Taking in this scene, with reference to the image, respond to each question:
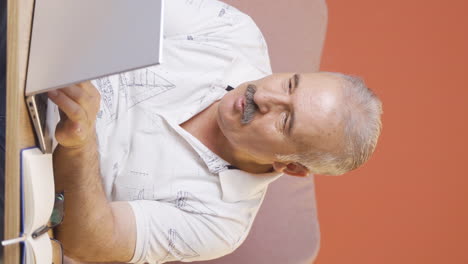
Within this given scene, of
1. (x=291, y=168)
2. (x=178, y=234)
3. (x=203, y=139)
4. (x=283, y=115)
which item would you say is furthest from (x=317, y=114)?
(x=178, y=234)

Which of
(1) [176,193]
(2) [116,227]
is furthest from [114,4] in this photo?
(1) [176,193]

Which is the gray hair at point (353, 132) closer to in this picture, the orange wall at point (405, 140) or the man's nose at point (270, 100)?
the man's nose at point (270, 100)

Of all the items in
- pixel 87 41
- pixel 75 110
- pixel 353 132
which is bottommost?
pixel 353 132

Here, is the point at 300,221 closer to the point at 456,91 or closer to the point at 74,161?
the point at 74,161

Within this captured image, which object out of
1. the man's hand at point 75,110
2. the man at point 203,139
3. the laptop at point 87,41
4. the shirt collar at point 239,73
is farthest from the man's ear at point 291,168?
the laptop at point 87,41

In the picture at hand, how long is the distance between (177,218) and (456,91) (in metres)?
1.29

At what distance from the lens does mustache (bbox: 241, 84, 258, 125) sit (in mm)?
1231

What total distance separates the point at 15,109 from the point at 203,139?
742 millimetres

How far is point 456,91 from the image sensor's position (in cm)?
204

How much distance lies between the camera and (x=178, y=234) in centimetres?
121

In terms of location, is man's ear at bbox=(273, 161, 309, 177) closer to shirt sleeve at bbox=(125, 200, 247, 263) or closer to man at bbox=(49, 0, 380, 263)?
man at bbox=(49, 0, 380, 263)

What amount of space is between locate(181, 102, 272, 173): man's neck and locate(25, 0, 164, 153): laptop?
688mm

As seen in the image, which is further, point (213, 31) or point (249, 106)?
point (213, 31)

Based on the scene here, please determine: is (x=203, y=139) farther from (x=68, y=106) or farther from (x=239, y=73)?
(x=68, y=106)
